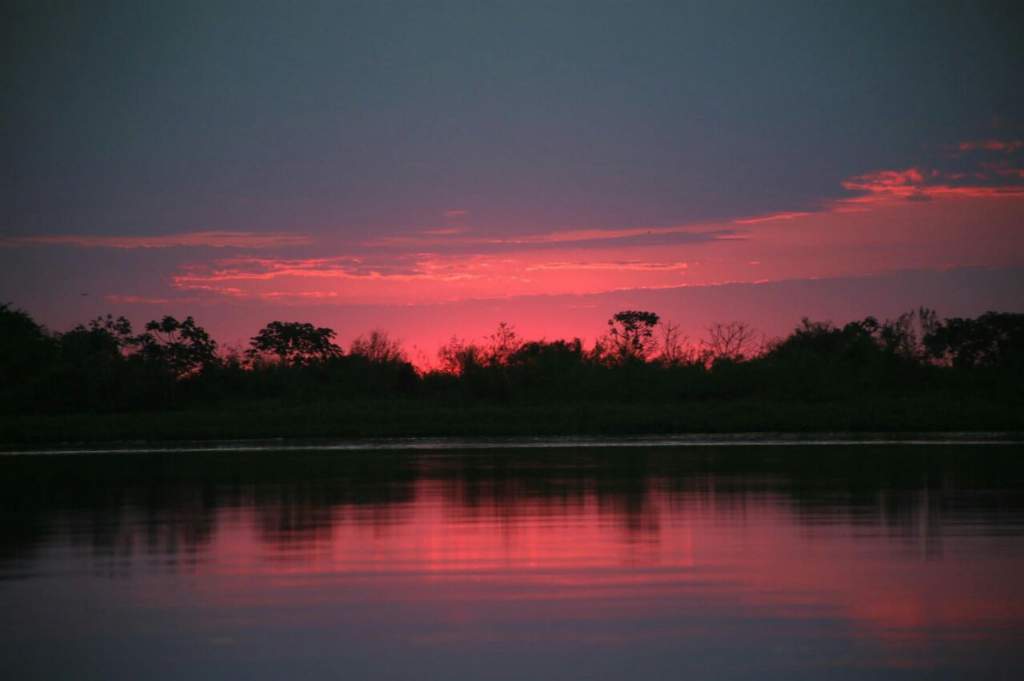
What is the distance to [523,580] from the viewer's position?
31.0ft

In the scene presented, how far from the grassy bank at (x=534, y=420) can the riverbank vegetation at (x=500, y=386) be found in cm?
10

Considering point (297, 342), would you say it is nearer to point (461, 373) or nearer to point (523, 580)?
point (461, 373)

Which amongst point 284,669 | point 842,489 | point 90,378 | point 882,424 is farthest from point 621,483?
point 90,378

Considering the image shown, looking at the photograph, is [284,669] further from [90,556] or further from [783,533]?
[783,533]

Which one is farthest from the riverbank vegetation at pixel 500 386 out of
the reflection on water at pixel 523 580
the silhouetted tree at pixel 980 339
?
the reflection on water at pixel 523 580

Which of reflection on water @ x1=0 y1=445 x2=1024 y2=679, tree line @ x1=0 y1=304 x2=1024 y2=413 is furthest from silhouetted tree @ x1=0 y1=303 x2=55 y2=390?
reflection on water @ x1=0 y1=445 x2=1024 y2=679

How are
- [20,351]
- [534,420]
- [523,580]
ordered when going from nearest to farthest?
[523,580] → [534,420] → [20,351]

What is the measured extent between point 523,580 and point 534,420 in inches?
1282

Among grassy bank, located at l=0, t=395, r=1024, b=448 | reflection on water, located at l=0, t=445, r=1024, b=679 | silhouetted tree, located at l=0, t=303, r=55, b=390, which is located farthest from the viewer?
silhouetted tree, located at l=0, t=303, r=55, b=390

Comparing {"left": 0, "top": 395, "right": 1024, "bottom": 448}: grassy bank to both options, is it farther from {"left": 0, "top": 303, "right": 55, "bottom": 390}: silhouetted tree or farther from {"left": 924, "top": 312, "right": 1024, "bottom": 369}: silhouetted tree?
{"left": 924, "top": 312, "right": 1024, "bottom": 369}: silhouetted tree

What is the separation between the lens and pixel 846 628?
761cm

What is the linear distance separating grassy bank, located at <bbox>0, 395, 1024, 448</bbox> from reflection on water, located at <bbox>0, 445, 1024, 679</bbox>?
20.9m

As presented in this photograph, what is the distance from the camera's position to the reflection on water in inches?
275

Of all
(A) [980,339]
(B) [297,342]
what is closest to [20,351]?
(B) [297,342]
